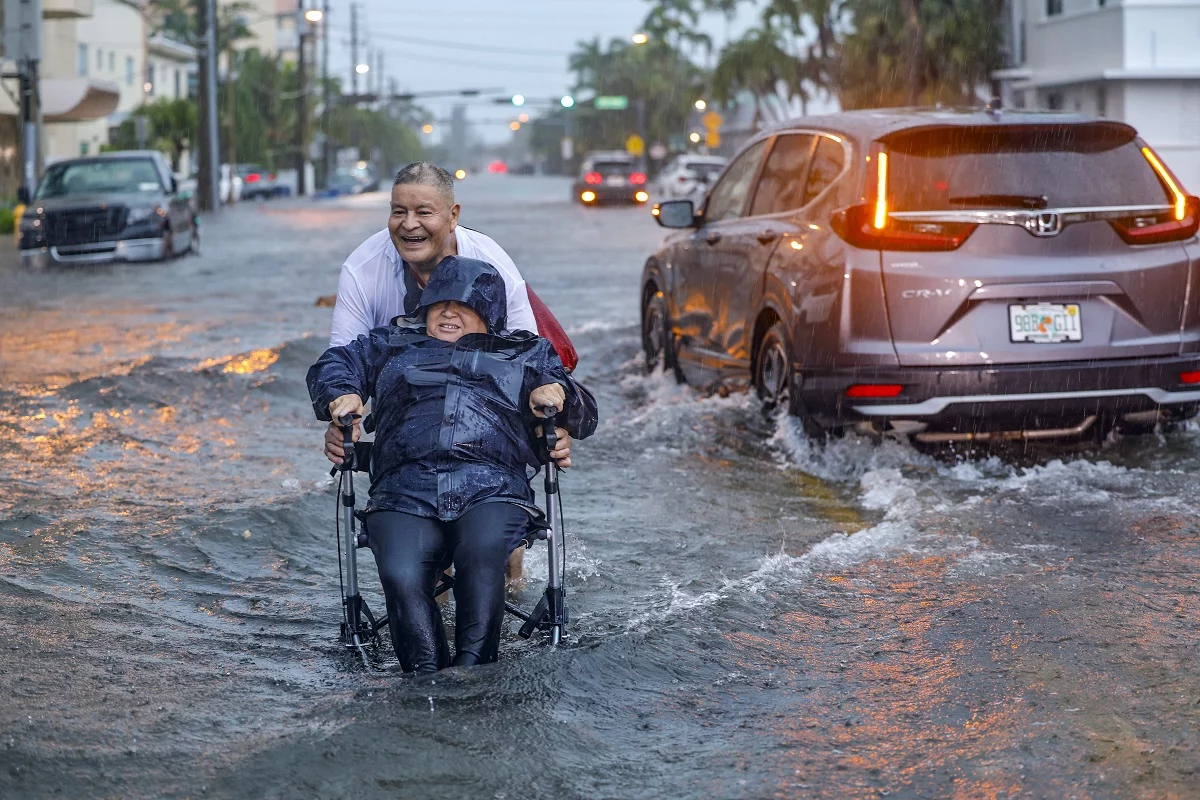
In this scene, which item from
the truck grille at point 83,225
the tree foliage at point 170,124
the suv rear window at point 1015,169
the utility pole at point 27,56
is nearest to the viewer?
the suv rear window at point 1015,169

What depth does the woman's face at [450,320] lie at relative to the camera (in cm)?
491

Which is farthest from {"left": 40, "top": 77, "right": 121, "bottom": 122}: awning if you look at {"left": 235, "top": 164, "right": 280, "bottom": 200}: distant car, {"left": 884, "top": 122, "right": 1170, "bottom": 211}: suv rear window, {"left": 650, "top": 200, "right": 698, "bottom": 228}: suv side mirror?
{"left": 884, "top": 122, "right": 1170, "bottom": 211}: suv rear window

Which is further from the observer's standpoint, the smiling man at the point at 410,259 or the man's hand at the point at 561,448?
the smiling man at the point at 410,259

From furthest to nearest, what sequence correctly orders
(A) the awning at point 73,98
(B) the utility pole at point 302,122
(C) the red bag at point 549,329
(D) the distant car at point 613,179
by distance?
(B) the utility pole at point 302,122
(D) the distant car at point 613,179
(A) the awning at point 73,98
(C) the red bag at point 549,329

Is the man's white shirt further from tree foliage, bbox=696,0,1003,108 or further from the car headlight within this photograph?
tree foliage, bbox=696,0,1003,108

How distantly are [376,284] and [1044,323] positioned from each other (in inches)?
136

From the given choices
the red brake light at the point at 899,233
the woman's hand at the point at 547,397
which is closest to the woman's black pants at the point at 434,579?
the woman's hand at the point at 547,397

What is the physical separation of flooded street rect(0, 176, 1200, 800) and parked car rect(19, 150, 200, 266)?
1456cm

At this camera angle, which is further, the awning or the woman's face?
the awning

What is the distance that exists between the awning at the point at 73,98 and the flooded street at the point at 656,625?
133ft

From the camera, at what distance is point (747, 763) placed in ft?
14.0

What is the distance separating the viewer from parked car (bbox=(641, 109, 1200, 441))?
764 centimetres

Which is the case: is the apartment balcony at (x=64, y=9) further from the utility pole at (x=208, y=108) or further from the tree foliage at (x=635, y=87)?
the tree foliage at (x=635, y=87)

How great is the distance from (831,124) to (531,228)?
2766 centimetres
